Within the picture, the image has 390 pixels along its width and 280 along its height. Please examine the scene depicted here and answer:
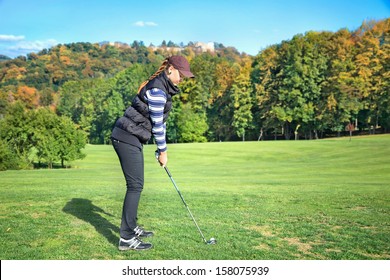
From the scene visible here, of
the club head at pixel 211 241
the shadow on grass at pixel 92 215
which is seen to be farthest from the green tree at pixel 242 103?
the club head at pixel 211 241

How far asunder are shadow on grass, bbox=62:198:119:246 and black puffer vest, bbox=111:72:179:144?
1456mm

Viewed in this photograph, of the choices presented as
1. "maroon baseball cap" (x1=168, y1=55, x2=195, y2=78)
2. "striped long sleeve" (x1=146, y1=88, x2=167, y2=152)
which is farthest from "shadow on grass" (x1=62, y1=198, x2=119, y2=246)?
"maroon baseball cap" (x1=168, y1=55, x2=195, y2=78)

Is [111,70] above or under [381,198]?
above

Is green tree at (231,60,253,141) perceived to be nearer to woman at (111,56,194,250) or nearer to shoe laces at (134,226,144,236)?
shoe laces at (134,226,144,236)

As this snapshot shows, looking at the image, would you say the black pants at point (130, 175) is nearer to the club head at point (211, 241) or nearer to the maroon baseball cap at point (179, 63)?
the club head at point (211, 241)

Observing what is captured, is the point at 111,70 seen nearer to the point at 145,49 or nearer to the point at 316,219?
the point at 145,49

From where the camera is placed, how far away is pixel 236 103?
54.2 m

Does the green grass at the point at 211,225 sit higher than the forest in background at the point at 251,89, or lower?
lower

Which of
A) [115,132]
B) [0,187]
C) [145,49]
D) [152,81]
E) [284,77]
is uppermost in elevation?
[145,49]

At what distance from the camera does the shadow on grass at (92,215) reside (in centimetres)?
574

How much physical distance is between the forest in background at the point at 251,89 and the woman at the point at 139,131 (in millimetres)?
31653

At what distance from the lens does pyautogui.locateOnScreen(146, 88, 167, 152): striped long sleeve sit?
196 inches
